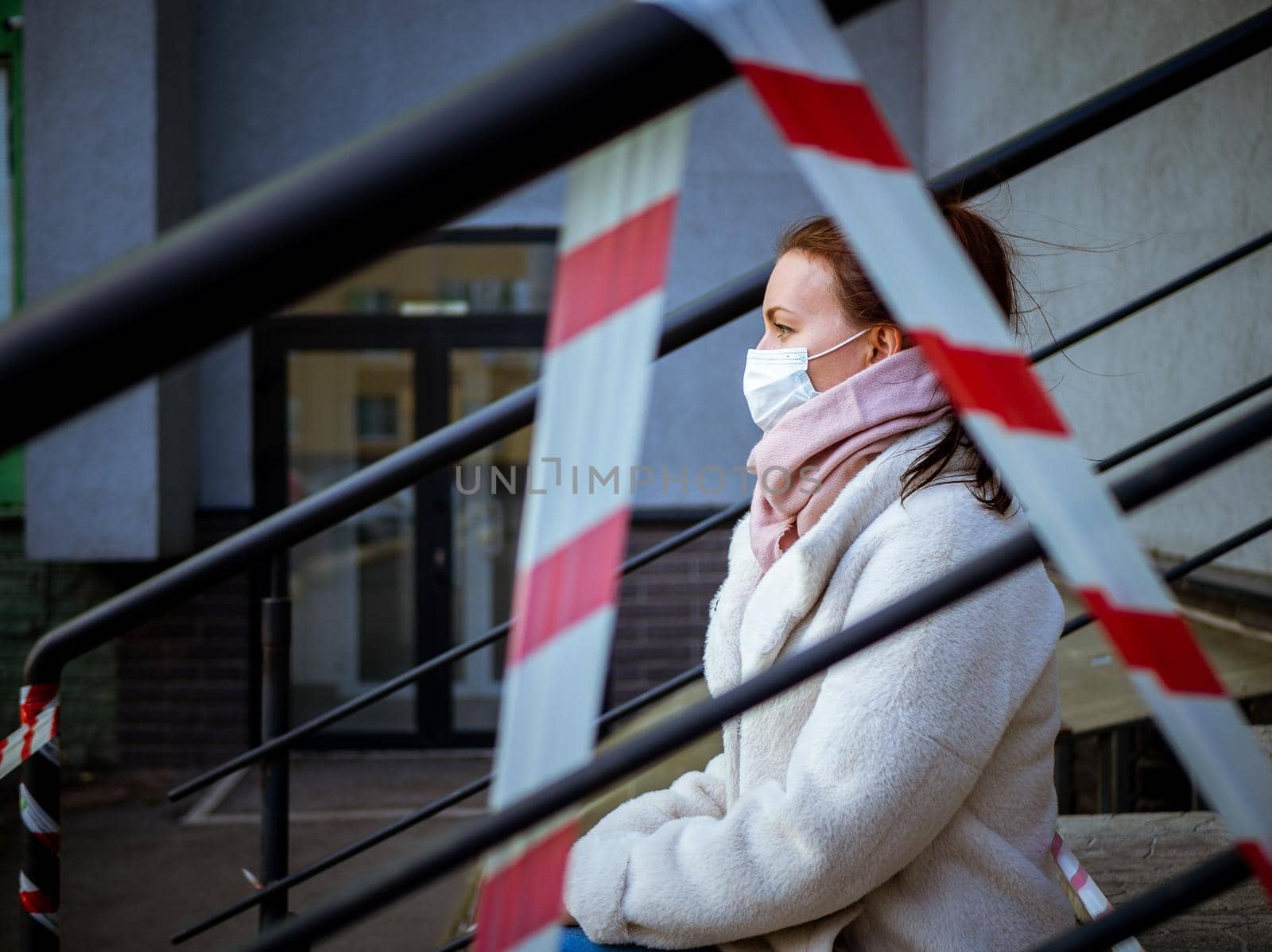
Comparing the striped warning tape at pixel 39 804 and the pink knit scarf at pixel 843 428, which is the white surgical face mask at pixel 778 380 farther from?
the striped warning tape at pixel 39 804

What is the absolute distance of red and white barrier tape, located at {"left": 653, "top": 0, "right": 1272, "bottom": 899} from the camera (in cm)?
55

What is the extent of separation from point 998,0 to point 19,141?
4.92 meters

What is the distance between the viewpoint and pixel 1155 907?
644 mm

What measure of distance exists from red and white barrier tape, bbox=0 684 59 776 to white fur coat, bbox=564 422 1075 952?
41.1 inches

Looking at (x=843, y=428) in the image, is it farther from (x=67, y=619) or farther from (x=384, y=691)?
(x=67, y=619)

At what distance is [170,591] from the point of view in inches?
61.2

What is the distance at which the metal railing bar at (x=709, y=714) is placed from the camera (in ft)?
1.83

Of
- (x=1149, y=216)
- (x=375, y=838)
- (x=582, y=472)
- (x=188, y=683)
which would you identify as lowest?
(x=188, y=683)

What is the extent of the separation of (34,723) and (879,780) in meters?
1.43

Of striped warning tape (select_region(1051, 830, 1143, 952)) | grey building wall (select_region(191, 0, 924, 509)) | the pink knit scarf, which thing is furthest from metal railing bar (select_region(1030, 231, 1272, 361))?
grey building wall (select_region(191, 0, 924, 509))

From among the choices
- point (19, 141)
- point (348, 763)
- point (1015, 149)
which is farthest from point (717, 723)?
point (19, 141)

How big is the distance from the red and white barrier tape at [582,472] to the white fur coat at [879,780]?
0.40m

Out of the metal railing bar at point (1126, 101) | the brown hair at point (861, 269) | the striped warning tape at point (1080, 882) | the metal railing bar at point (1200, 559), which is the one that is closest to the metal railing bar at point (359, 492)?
the metal railing bar at point (1126, 101)

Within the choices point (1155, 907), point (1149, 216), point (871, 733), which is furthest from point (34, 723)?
point (1149, 216)
